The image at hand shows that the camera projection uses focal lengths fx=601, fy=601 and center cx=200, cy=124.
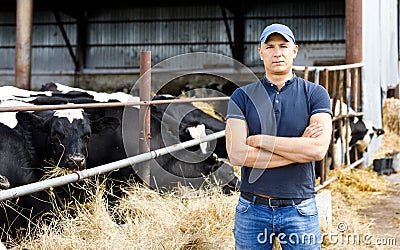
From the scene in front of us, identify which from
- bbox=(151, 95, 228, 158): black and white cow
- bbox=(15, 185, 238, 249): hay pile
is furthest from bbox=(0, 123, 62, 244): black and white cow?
bbox=(151, 95, 228, 158): black and white cow

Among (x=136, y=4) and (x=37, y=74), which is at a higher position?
(x=136, y=4)

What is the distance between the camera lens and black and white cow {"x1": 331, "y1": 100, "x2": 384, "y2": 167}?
25.0 ft

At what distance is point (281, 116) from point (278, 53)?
0.28 metres

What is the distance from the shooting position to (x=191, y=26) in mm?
18219

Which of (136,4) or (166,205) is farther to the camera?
(136,4)

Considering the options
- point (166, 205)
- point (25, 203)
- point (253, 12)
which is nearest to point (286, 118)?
point (166, 205)

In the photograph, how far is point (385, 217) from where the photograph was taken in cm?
593

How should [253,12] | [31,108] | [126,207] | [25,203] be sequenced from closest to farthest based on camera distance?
[31,108]
[126,207]
[25,203]
[253,12]

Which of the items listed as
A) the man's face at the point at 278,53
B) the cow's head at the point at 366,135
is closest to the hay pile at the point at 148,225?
the man's face at the point at 278,53

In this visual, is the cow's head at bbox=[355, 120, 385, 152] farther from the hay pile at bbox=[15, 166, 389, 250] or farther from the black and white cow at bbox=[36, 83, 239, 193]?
the hay pile at bbox=[15, 166, 389, 250]

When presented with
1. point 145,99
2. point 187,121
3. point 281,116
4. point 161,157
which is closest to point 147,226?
point 145,99

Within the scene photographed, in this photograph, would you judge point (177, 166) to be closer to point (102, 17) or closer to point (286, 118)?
point (286, 118)

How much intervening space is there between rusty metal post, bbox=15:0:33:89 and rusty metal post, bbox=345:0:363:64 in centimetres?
492

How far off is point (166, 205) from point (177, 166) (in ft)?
5.55
